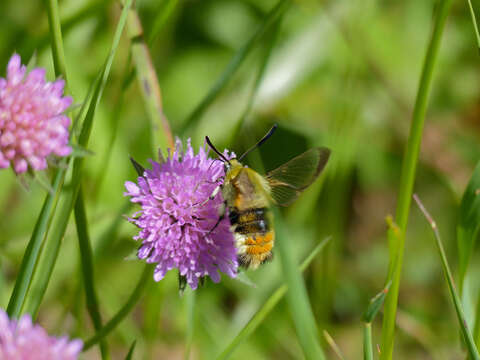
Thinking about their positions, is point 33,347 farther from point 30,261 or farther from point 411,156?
point 411,156

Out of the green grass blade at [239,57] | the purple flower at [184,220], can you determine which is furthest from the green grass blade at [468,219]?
the green grass blade at [239,57]

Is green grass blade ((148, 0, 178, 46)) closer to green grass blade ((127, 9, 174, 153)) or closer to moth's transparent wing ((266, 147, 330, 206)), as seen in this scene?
green grass blade ((127, 9, 174, 153))

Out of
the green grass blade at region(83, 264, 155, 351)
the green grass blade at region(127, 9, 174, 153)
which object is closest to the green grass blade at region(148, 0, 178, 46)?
the green grass blade at region(127, 9, 174, 153)

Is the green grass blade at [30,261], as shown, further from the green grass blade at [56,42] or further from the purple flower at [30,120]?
the green grass blade at [56,42]

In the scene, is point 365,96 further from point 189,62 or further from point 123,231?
point 123,231

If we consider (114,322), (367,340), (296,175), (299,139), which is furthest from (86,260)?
(299,139)

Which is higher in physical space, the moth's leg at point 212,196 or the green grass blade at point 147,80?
the green grass blade at point 147,80

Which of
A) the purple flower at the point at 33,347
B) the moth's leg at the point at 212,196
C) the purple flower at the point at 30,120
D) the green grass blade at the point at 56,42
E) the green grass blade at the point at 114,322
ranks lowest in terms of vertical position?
the green grass blade at the point at 114,322
